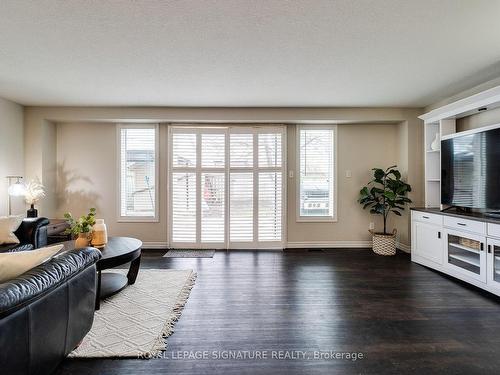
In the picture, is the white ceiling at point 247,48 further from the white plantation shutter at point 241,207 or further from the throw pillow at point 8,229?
the throw pillow at point 8,229

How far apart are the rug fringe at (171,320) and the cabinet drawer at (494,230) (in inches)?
134

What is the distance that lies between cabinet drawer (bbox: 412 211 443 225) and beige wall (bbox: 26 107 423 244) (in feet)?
2.09

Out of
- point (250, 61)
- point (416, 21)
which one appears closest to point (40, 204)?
point (250, 61)

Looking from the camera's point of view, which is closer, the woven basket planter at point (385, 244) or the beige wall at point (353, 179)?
the woven basket planter at point (385, 244)

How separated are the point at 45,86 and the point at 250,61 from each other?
2899 millimetres

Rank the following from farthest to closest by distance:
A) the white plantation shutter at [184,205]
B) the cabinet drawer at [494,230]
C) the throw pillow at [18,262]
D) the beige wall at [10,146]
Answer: the white plantation shutter at [184,205]
the beige wall at [10,146]
the cabinet drawer at [494,230]
the throw pillow at [18,262]

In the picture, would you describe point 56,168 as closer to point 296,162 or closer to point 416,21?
point 296,162

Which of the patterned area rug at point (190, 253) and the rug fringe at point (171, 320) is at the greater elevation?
the patterned area rug at point (190, 253)

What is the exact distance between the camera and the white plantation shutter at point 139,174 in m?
4.64

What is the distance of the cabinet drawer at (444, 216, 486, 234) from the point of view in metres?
2.84

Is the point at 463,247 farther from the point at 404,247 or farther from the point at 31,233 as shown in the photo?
the point at 31,233

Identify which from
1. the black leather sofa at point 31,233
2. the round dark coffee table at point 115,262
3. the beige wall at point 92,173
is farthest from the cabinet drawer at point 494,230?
the black leather sofa at point 31,233

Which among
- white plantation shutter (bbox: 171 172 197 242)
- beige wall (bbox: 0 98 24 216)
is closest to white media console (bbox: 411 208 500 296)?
white plantation shutter (bbox: 171 172 197 242)

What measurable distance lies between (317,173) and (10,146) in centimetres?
519
